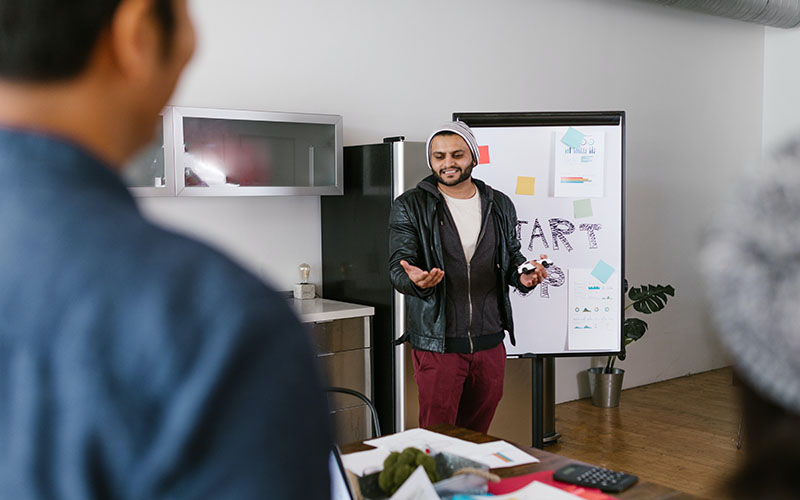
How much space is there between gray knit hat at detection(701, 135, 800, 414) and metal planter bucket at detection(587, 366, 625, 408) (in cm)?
556

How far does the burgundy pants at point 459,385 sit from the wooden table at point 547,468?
0.76 metres

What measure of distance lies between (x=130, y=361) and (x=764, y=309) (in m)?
0.36

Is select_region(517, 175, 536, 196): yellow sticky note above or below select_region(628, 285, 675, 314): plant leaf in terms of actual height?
above

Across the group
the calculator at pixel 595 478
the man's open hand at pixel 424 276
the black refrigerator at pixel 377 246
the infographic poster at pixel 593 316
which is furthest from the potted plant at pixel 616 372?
the calculator at pixel 595 478

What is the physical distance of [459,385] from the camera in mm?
3359

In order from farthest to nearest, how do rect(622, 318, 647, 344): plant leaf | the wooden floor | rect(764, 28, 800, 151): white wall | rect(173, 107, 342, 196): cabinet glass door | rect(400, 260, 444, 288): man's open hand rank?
rect(764, 28, 800, 151): white wall
rect(622, 318, 647, 344): plant leaf
the wooden floor
rect(173, 107, 342, 196): cabinet glass door
rect(400, 260, 444, 288): man's open hand

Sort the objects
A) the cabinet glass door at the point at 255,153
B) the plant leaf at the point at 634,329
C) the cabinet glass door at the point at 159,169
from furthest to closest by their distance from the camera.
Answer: the plant leaf at the point at 634,329
the cabinet glass door at the point at 255,153
the cabinet glass door at the point at 159,169

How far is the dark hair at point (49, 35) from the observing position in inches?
20.7

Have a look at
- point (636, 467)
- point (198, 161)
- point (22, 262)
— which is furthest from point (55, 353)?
point (636, 467)

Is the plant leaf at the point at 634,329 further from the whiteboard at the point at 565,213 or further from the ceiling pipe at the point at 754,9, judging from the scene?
the ceiling pipe at the point at 754,9

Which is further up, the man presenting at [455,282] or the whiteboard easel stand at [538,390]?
the man presenting at [455,282]

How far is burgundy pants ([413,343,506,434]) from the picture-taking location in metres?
3.33

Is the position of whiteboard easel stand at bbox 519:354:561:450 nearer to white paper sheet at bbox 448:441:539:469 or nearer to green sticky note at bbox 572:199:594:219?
green sticky note at bbox 572:199:594:219

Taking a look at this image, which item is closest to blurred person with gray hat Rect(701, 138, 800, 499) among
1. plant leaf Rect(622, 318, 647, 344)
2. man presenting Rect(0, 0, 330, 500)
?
man presenting Rect(0, 0, 330, 500)
